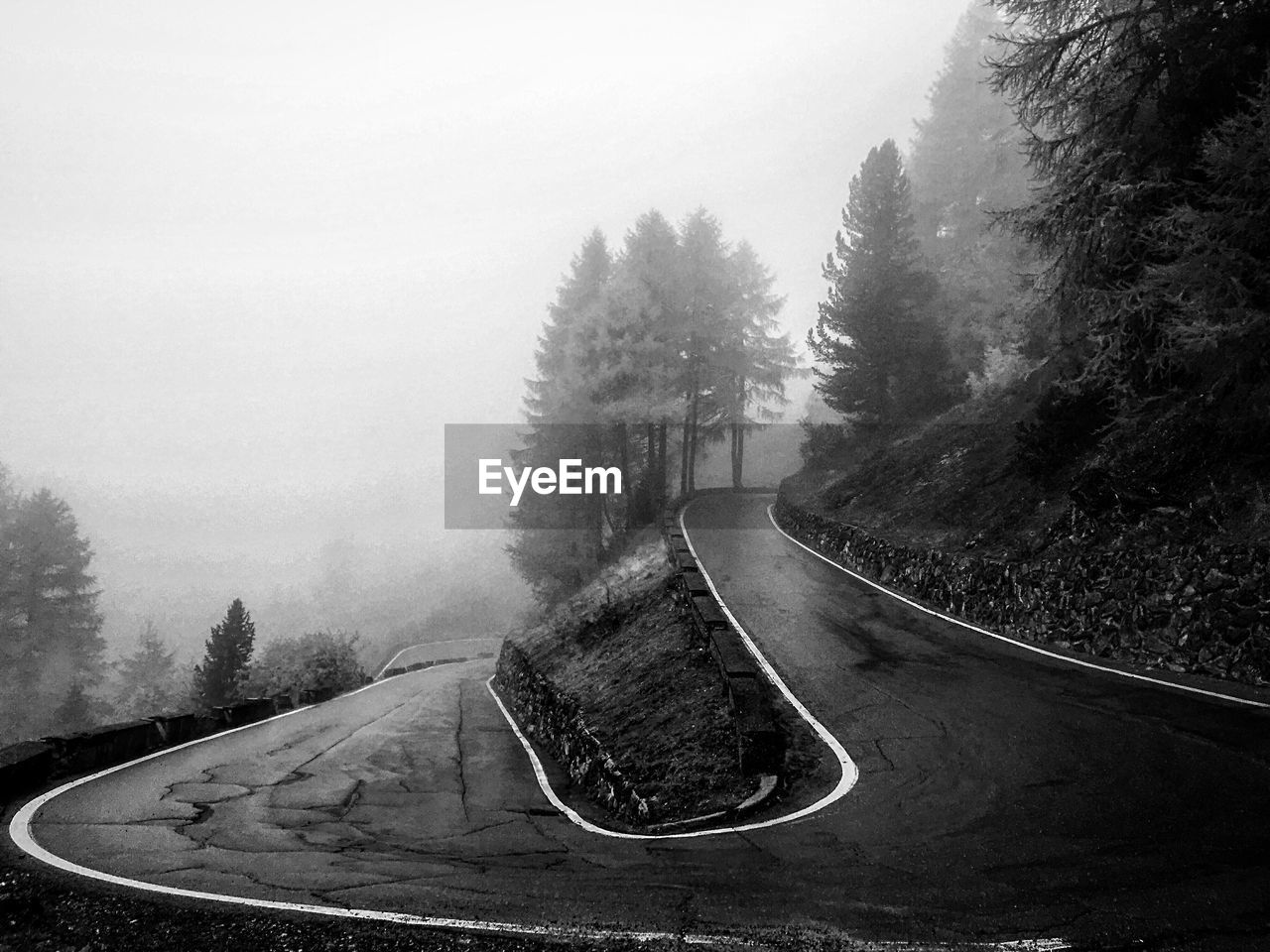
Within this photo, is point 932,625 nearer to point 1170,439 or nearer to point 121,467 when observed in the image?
point 1170,439

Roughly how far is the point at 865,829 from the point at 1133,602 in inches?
340

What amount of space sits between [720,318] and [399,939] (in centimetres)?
3455

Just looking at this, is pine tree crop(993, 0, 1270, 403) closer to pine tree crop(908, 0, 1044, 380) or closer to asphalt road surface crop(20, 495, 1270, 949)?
asphalt road surface crop(20, 495, 1270, 949)

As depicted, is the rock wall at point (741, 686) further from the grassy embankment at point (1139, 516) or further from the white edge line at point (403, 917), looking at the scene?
the grassy embankment at point (1139, 516)

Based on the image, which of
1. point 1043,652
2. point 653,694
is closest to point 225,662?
point 653,694

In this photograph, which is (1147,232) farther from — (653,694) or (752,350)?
(752,350)

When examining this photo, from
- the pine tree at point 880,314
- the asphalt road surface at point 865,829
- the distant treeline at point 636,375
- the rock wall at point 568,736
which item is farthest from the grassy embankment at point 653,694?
the pine tree at point 880,314

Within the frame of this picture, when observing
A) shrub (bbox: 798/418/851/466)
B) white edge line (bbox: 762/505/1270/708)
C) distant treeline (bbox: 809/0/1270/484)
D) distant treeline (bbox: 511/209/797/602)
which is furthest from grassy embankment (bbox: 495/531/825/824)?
shrub (bbox: 798/418/851/466)

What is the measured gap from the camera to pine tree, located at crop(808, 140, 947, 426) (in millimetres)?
30344

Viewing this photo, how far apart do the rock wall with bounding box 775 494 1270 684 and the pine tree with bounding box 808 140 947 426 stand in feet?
50.5

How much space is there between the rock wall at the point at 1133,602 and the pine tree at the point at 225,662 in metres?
28.2

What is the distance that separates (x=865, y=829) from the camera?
6.79m

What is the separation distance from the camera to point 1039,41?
13.9 metres

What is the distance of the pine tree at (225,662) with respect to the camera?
99.1ft
